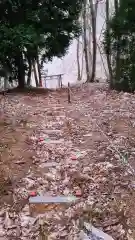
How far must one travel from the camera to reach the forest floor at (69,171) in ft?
11.8

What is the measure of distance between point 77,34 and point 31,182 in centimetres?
1277

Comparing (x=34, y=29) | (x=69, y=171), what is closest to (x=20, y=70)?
(x=34, y=29)

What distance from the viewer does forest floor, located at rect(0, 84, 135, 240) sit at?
3.61m

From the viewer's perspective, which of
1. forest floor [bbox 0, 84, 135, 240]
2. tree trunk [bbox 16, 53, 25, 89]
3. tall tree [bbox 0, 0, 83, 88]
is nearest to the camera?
forest floor [bbox 0, 84, 135, 240]

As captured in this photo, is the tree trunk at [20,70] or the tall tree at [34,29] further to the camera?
the tree trunk at [20,70]

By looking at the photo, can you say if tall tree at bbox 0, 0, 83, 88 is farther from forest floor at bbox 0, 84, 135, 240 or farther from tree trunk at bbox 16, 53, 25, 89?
forest floor at bbox 0, 84, 135, 240

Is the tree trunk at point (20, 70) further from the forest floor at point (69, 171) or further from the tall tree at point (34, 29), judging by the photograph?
the forest floor at point (69, 171)

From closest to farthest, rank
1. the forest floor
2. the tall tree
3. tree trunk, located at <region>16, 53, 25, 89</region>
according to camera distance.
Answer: the forest floor → the tall tree → tree trunk, located at <region>16, 53, 25, 89</region>

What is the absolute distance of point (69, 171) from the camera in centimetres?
488

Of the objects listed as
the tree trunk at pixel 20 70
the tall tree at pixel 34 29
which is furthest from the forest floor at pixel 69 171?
the tree trunk at pixel 20 70

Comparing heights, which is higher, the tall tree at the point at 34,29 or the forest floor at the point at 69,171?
the tall tree at the point at 34,29

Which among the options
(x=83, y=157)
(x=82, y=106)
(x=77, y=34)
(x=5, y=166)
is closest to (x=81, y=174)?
(x=83, y=157)

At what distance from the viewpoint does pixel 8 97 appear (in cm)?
1252

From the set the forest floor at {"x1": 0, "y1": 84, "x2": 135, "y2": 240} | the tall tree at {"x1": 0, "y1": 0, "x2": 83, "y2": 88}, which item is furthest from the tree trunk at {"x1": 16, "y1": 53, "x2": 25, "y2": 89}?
the forest floor at {"x1": 0, "y1": 84, "x2": 135, "y2": 240}
